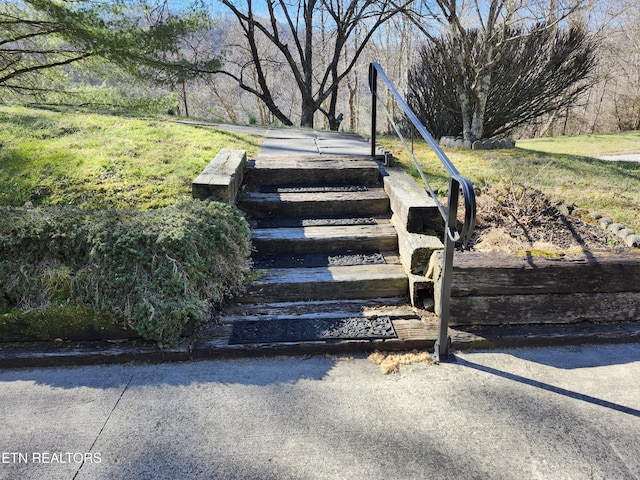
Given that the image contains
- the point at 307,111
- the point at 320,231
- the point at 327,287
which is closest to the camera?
the point at 327,287

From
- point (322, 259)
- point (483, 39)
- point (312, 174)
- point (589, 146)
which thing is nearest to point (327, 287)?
point (322, 259)

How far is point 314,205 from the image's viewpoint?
11.0ft

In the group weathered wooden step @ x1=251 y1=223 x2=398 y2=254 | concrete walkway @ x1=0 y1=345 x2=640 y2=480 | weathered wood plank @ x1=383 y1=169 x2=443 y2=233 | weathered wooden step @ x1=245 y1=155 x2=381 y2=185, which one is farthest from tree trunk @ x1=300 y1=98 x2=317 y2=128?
concrete walkway @ x1=0 y1=345 x2=640 y2=480

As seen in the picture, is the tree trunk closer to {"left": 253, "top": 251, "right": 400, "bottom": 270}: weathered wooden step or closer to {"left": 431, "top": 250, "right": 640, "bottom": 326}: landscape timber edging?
{"left": 253, "top": 251, "right": 400, "bottom": 270}: weathered wooden step

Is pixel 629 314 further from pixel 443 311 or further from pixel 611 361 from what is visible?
pixel 443 311

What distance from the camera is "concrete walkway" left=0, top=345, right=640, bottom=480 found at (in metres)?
1.50

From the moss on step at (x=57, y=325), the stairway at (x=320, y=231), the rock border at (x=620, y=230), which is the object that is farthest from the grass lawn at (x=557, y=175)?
the moss on step at (x=57, y=325)

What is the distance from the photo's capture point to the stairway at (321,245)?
2.50 meters

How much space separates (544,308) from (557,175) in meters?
2.49

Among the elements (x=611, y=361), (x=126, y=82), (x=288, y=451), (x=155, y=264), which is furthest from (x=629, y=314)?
(x=126, y=82)

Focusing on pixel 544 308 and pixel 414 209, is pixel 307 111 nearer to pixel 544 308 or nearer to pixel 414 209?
pixel 414 209

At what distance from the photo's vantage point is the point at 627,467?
1478 millimetres

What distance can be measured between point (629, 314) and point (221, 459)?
2.25 meters

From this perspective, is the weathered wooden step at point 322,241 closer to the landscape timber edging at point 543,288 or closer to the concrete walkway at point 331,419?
the landscape timber edging at point 543,288
